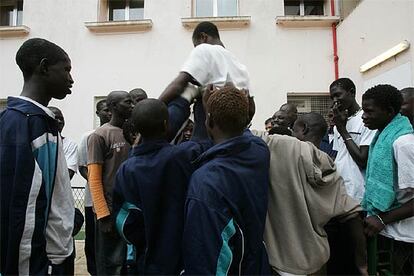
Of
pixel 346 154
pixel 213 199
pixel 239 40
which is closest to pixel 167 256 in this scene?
pixel 213 199

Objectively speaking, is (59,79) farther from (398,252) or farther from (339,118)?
(398,252)

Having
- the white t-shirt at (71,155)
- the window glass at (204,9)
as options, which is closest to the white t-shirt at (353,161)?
the white t-shirt at (71,155)

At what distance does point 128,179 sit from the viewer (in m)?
1.89

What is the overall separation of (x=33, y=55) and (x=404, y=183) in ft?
6.95

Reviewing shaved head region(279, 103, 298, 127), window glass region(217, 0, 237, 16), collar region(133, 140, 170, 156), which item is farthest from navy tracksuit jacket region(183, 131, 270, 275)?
window glass region(217, 0, 237, 16)

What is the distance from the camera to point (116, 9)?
8336 mm

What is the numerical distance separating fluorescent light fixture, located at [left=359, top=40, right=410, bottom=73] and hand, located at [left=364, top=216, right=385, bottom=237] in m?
→ 3.57

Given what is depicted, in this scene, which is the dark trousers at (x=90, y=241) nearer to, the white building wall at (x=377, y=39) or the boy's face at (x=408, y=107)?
the boy's face at (x=408, y=107)

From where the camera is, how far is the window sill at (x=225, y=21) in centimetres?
751

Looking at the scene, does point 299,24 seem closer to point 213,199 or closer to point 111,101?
point 111,101

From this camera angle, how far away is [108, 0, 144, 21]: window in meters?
8.23

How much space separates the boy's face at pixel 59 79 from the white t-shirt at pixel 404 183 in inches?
74.5

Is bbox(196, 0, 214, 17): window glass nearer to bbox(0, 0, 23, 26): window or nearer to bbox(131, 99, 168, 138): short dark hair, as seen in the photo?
bbox(0, 0, 23, 26): window

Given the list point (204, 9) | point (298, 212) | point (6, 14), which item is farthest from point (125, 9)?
point (298, 212)
